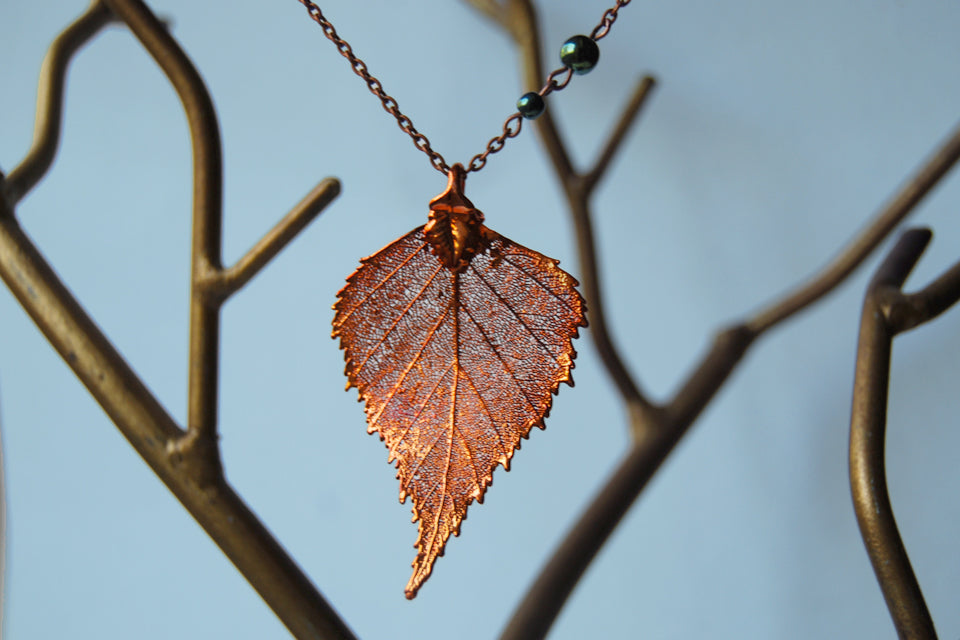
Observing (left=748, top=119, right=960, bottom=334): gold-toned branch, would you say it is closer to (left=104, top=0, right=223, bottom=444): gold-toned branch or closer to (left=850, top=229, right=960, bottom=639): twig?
(left=850, top=229, right=960, bottom=639): twig

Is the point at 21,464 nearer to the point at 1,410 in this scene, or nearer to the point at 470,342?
the point at 1,410

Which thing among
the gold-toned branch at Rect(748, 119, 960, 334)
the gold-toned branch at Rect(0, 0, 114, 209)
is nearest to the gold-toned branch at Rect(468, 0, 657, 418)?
the gold-toned branch at Rect(748, 119, 960, 334)

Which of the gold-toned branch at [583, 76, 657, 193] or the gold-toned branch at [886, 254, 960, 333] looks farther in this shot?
the gold-toned branch at [583, 76, 657, 193]

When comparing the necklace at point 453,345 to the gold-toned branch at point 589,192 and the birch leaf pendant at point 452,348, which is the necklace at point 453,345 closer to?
the birch leaf pendant at point 452,348

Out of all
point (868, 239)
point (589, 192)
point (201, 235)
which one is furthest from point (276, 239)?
point (868, 239)

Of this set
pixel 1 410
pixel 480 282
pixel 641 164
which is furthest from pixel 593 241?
pixel 1 410

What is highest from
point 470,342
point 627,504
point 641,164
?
point 641,164

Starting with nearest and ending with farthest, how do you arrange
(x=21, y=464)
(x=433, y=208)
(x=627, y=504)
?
(x=433, y=208), (x=627, y=504), (x=21, y=464)
